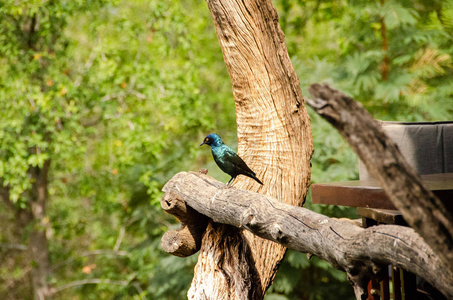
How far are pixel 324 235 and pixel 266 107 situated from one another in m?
1.26

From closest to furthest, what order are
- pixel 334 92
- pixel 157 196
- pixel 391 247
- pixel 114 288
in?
pixel 334 92 → pixel 391 247 → pixel 157 196 → pixel 114 288

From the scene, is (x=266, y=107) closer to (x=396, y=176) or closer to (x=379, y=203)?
(x=379, y=203)

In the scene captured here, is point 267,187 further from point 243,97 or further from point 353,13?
point 353,13

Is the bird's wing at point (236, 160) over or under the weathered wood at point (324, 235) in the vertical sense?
over

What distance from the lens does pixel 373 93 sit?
21.8 feet

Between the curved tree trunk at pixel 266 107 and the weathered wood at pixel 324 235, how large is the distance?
0.87 ft

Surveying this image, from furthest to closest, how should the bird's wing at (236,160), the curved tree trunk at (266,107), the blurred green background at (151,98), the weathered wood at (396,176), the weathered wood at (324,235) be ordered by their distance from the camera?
the blurred green background at (151,98), the curved tree trunk at (266,107), the bird's wing at (236,160), the weathered wood at (324,235), the weathered wood at (396,176)

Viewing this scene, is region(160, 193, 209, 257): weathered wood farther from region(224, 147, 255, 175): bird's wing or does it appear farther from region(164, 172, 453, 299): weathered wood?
region(224, 147, 255, 175): bird's wing

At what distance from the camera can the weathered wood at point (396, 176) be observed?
44.7 inches

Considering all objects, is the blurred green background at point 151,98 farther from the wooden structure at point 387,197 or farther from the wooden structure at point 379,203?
the wooden structure at point 379,203

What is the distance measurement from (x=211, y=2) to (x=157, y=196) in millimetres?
3160

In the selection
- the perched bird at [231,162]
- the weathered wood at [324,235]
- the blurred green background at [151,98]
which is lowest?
the weathered wood at [324,235]

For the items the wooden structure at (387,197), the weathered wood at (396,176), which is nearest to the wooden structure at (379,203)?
the wooden structure at (387,197)

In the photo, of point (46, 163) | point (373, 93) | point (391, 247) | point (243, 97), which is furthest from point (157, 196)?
point (391, 247)
